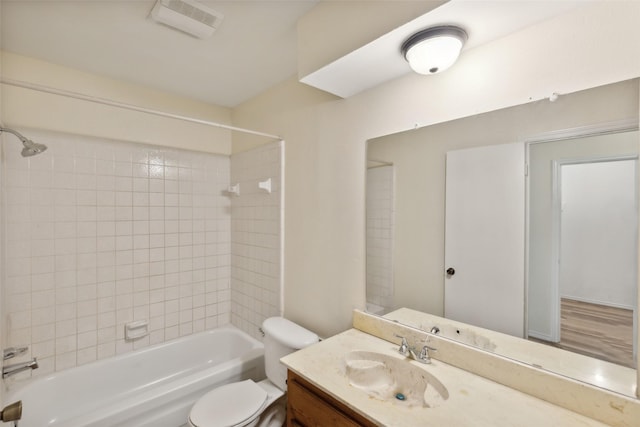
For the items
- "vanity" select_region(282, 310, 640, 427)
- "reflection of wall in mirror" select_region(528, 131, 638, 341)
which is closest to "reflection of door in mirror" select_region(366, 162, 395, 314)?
"vanity" select_region(282, 310, 640, 427)

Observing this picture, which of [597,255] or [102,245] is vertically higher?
[597,255]

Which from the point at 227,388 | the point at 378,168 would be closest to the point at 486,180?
the point at 378,168

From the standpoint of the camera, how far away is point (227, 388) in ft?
5.40

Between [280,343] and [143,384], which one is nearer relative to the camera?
[280,343]

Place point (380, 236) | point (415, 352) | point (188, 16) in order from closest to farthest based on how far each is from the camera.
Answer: point (415, 352) → point (188, 16) → point (380, 236)

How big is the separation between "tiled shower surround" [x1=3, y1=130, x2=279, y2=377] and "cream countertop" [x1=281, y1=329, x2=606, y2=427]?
163cm

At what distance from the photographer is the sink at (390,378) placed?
1145mm

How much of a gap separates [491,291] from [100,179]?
2564 mm

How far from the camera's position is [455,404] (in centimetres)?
95

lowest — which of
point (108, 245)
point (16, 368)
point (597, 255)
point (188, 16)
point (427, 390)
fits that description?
point (16, 368)

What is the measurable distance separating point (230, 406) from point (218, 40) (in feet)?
6.66

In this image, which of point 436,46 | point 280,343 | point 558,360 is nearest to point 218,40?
point 436,46

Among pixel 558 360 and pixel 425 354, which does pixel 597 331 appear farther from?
pixel 425 354

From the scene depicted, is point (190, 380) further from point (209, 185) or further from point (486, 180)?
point (486, 180)
